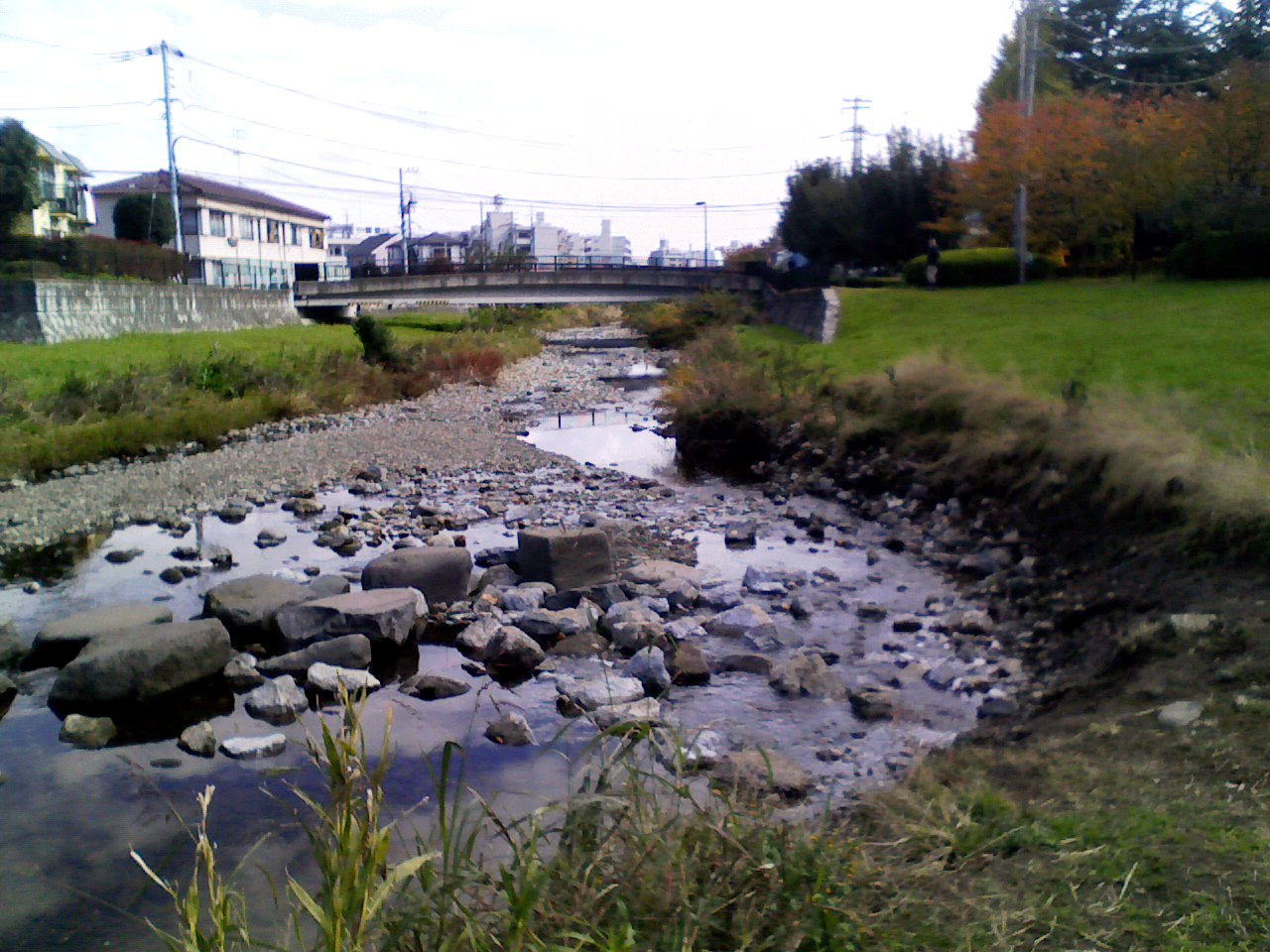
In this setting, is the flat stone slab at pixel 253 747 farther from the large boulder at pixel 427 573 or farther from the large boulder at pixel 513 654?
the large boulder at pixel 427 573

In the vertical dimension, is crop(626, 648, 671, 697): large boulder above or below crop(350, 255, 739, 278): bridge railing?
below

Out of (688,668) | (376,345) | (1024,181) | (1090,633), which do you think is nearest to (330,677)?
(688,668)

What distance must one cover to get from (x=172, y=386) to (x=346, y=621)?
1658 centimetres

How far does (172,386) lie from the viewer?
76.3 feet

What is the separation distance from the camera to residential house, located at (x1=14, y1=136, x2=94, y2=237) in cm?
5084

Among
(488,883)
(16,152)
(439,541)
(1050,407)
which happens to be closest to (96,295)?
(16,152)

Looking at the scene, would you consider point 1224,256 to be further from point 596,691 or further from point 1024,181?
point 596,691

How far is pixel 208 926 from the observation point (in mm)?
4762

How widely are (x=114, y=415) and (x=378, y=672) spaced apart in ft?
48.5

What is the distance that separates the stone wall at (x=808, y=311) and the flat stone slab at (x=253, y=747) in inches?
841

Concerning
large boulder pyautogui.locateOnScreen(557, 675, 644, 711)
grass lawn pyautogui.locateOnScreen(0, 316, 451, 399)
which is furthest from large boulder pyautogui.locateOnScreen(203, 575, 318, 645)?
grass lawn pyautogui.locateOnScreen(0, 316, 451, 399)

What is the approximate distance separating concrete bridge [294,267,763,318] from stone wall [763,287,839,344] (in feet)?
35.2

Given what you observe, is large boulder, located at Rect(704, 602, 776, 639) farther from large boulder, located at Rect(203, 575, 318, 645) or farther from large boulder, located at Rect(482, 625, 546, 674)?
large boulder, located at Rect(203, 575, 318, 645)

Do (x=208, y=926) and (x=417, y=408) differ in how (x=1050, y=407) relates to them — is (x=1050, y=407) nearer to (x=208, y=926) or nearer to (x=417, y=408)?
(x=208, y=926)
